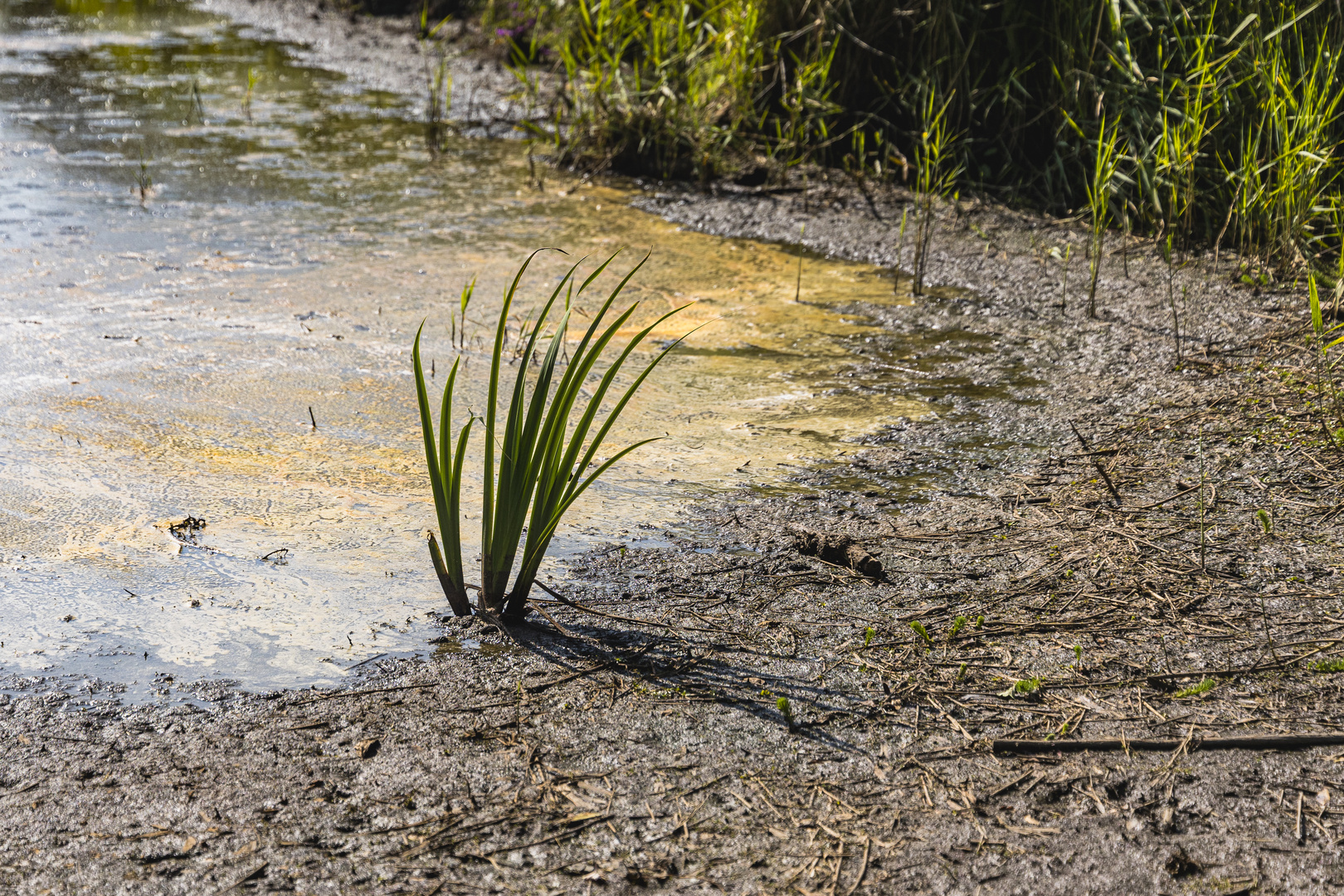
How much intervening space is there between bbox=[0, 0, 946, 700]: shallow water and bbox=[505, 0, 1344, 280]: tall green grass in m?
0.71

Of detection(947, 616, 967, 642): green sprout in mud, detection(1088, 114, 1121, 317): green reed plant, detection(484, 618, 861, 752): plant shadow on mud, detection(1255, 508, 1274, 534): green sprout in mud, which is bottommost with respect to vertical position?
detection(484, 618, 861, 752): plant shadow on mud

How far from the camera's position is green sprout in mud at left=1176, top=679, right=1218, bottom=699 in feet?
6.70

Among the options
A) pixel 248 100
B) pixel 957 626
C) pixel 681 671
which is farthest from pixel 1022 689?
pixel 248 100

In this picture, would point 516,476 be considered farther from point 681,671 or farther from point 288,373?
point 288,373

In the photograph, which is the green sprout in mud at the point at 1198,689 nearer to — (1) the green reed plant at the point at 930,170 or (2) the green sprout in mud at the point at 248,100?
(1) the green reed plant at the point at 930,170

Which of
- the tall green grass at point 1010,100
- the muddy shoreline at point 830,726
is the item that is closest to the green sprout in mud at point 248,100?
the tall green grass at point 1010,100

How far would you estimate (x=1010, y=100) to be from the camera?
5426mm

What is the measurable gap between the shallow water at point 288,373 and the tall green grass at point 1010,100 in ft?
2.32

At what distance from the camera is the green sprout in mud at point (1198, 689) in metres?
2.04

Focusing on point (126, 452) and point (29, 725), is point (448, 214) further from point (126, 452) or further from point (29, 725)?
point (29, 725)

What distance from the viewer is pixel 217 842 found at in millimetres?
1703

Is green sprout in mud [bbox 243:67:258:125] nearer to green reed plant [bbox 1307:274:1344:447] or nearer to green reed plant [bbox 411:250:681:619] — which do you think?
green reed plant [bbox 411:250:681:619]

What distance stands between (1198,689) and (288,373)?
2923 mm

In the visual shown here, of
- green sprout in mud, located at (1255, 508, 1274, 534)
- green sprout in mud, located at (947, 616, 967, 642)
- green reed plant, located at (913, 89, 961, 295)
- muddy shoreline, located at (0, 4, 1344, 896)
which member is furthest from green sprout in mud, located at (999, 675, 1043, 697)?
green reed plant, located at (913, 89, 961, 295)
